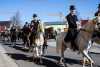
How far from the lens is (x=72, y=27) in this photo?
17.1m

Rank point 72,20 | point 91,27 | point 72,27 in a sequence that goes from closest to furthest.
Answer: point 91,27 → point 72,20 → point 72,27

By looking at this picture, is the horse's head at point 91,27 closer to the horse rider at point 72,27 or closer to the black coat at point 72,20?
the horse rider at point 72,27

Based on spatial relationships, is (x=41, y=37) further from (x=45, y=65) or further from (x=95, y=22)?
(x=95, y=22)

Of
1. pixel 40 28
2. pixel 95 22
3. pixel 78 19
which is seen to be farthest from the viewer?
pixel 40 28

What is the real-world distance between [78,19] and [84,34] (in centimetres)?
121

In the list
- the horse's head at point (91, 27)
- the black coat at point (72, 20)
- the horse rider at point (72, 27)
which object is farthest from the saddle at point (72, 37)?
the horse's head at point (91, 27)

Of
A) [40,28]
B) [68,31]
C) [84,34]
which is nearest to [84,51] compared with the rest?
[84,34]

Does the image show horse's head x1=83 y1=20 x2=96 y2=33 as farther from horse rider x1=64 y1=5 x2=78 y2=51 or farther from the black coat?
the black coat

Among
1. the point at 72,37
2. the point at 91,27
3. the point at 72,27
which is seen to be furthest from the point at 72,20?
the point at 91,27

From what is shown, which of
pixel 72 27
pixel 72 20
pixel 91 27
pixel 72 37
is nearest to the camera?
pixel 91 27

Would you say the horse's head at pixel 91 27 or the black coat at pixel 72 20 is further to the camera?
the black coat at pixel 72 20

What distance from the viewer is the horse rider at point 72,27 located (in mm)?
16750

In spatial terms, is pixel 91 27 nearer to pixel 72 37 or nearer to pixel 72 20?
pixel 72 37

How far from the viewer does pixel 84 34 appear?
1600 cm
